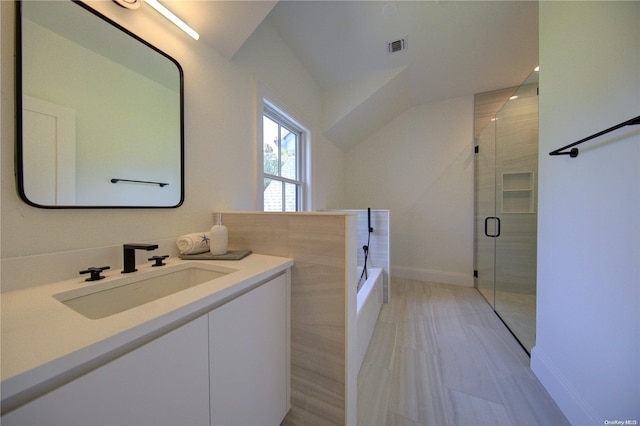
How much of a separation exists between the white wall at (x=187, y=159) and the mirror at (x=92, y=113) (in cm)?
3

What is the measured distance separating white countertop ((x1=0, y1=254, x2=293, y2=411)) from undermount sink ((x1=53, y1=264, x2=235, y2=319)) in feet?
0.11

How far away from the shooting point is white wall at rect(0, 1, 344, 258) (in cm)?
66

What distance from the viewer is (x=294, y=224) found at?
3.37 feet

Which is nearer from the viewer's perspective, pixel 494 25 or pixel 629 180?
pixel 629 180

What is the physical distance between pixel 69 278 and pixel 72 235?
156 millimetres

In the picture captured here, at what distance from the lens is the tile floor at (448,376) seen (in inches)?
44.0

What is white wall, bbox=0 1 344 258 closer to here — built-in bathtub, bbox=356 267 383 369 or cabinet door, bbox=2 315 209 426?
cabinet door, bbox=2 315 209 426

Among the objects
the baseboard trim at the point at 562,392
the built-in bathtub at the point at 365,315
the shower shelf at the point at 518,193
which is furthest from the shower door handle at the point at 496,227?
the built-in bathtub at the point at 365,315

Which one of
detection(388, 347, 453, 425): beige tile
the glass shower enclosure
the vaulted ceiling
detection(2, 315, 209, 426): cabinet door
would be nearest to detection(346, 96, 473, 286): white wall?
the glass shower enclosure

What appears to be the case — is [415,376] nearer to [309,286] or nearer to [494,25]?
[309,286]

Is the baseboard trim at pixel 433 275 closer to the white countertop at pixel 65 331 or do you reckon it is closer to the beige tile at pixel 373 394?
the beige tile at pixel 373 394

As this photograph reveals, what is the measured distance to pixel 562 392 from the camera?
3.70ft

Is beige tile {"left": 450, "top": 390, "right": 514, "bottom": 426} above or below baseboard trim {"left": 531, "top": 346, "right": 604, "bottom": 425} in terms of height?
below

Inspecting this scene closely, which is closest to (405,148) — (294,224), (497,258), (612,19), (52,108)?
(497,258)
